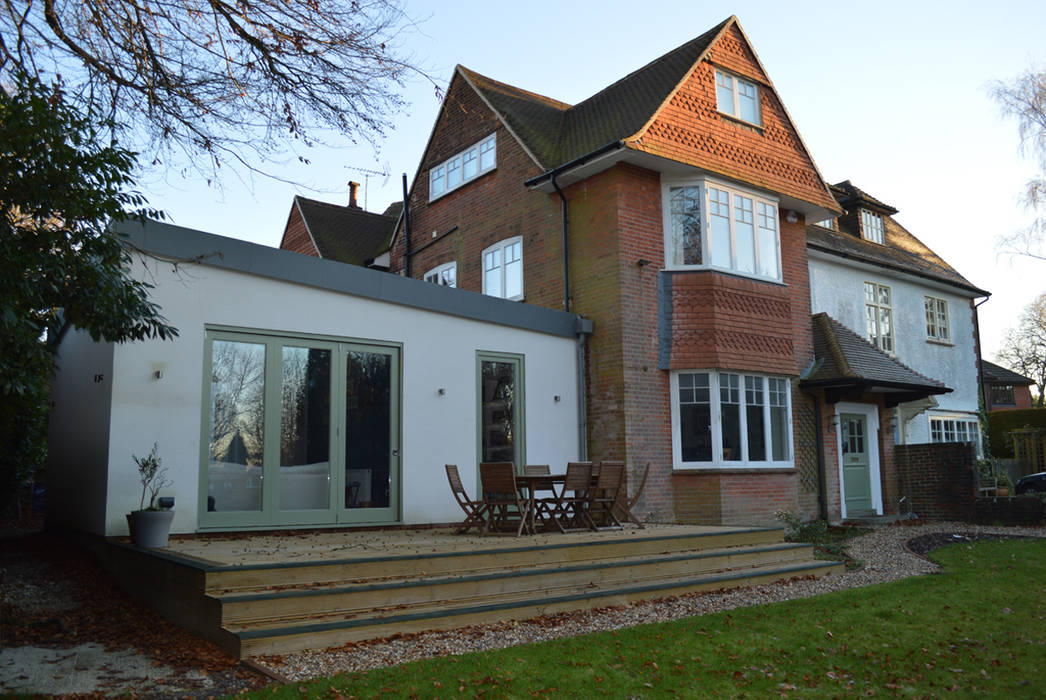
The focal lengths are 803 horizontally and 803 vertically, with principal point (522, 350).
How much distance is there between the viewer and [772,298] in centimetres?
1438

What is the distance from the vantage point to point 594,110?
15.8 meters

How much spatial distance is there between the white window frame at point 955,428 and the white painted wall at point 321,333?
479 inches

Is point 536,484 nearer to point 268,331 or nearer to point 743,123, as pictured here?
point 268,331

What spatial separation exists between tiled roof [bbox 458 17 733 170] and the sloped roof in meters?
5.02

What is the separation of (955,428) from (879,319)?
433cm

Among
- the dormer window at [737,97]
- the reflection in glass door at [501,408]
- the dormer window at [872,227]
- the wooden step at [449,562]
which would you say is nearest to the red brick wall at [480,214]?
the reflection in glass door at [501,408]

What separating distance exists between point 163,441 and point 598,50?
6812 mm

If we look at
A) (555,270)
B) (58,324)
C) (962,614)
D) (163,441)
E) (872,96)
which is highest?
(872,96)

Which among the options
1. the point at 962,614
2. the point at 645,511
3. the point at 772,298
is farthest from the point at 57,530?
the point at 772,298

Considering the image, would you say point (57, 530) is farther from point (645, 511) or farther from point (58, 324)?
point (645, 511)

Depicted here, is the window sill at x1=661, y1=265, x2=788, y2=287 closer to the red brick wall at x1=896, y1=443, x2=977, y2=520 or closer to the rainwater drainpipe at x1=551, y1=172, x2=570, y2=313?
the rainwater drainpipe at x1=551, y1=172, x2=570, y2=313

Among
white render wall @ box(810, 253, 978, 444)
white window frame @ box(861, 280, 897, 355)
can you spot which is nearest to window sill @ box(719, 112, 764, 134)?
white render wall @ box(810, 253, 978, 444)

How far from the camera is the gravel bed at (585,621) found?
542 centimetres

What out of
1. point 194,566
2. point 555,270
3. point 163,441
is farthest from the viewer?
point 555,270
